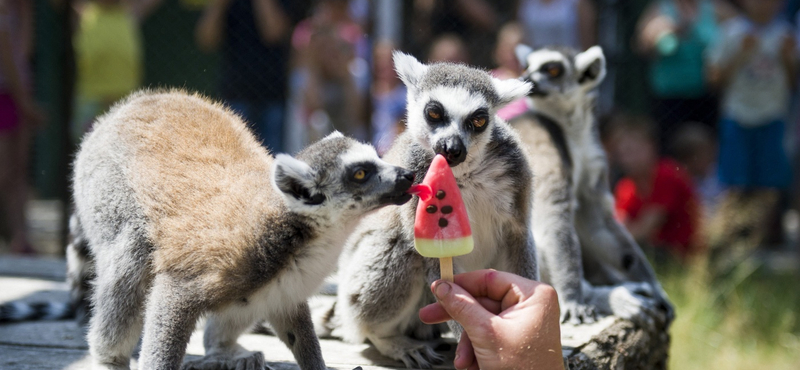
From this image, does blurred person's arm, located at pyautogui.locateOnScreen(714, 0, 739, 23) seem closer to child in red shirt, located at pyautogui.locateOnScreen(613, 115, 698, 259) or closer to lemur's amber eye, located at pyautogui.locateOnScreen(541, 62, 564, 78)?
child in red shirt, located at pyautogui.locateOnScreen(613, 115, 698, 259)

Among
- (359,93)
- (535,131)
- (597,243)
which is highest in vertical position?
(359,93)

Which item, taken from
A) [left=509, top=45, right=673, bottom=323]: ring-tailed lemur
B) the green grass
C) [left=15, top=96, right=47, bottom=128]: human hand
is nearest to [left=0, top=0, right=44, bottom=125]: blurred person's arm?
[left=15, top=96, right=47, bottom=128]: human hand

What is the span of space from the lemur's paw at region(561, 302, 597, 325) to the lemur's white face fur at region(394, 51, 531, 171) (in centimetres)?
127

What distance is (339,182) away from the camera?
2.78 m

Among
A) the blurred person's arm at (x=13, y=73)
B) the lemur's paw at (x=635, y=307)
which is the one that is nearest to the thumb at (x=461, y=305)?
the lemur's paw at (x=635, y=307)

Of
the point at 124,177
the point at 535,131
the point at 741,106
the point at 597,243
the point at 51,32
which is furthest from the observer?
the point at 51,32

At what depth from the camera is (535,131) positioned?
4352 millimetres

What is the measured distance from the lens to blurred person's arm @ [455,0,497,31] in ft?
23.7

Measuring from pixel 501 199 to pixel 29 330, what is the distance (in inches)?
106

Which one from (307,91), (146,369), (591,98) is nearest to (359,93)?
(307,91)

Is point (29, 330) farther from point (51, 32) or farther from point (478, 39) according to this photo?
point (51, 32)

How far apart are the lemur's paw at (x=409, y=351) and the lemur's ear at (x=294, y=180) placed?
0.99 metres

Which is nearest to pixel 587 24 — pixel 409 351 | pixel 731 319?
pixel 731 319

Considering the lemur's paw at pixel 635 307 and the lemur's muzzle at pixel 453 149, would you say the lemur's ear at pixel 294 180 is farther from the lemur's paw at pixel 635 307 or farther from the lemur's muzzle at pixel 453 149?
the lemur's paw at pixel 635 307
